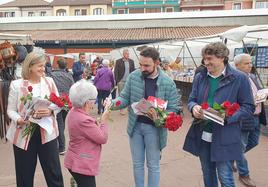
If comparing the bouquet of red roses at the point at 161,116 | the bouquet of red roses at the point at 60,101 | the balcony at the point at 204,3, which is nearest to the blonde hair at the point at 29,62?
the bouquet of red roses at the point at 60,101

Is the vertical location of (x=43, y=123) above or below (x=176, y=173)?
above

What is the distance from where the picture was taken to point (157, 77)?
3.76 meters

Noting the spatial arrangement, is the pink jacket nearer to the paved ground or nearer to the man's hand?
the man's hand

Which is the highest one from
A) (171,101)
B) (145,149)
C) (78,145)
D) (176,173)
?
(171,101)

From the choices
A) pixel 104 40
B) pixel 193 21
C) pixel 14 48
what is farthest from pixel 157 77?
pixel 193 21

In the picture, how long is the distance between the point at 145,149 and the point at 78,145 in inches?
39.9

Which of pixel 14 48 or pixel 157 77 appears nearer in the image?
pixel 157 77

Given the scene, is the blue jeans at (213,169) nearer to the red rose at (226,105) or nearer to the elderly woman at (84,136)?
the red rose at (226,105)

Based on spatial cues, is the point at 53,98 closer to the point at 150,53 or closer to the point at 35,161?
the point at 35,161

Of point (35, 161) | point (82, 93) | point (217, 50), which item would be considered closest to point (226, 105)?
point (217, 50)

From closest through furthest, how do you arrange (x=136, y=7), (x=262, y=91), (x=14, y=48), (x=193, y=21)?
(x=262, y=91)
(x=14, y=48)
(x=193, y=21)
(x=136, y=7)

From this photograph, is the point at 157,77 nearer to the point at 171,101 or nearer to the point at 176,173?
the point at 171,101

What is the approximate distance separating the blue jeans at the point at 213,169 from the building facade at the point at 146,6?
5908cm

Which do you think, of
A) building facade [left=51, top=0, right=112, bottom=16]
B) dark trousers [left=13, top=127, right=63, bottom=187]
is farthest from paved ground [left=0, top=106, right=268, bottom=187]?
building facade [left=51, top=0, right=112, bottom=16]
